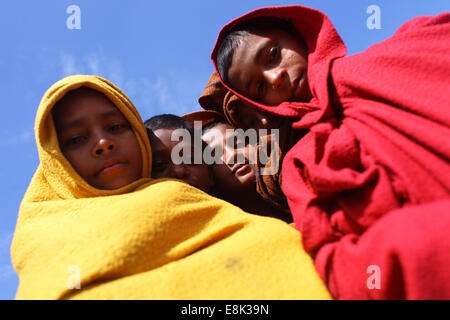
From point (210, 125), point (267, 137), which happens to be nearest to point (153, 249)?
point (267, 137)

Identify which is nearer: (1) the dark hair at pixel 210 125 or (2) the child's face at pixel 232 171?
(2) the child's face at pixel 232 171

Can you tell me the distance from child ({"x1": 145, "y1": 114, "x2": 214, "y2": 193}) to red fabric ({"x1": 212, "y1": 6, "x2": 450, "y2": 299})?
63 cm

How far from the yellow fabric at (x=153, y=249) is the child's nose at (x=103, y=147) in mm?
132

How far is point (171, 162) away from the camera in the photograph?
1.77m

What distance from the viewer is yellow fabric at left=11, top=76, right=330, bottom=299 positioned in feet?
3.24

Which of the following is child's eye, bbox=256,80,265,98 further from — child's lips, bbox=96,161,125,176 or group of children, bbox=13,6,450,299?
child's lips, bbox=96,161,125,176

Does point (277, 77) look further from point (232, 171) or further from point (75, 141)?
point (75, 141)

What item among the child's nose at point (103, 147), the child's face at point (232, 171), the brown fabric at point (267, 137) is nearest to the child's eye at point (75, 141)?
the child's nose at point (103, 147)

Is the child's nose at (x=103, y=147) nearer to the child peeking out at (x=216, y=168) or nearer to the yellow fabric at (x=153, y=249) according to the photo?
the yellow fabric at (x=153, y=249)

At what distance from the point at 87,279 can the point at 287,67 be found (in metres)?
1.14

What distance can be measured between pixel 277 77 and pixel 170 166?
686mm

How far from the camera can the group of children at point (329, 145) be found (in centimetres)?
83

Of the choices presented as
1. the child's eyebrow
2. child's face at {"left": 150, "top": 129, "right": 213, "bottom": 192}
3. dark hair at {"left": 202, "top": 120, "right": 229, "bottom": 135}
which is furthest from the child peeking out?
the child's eyebrow
